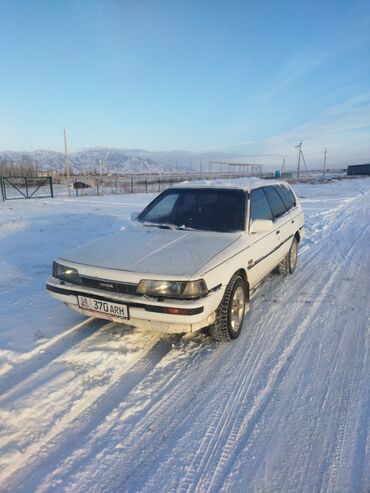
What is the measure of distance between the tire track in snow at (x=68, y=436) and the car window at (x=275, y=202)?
120 inches

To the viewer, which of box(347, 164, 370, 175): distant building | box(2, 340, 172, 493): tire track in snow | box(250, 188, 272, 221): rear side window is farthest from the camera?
box(347, 164, 370, 175): distant building

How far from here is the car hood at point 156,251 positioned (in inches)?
119

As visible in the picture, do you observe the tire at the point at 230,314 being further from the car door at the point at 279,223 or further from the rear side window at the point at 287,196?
the rear side window at the point at 287,196

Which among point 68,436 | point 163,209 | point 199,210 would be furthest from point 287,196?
point 68,436

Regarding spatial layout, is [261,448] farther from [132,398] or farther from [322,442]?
[132,398]

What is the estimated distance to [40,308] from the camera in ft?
13.7

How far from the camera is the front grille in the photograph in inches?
117

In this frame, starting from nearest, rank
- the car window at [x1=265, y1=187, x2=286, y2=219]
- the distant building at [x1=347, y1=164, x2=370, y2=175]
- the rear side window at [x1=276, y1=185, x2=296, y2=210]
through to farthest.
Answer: the car window at [x1=265, y1=187, x2=286, y2=219] → the rear side window at [x1=276, y1=185, x2=296, y2=210] → the distant building at [x1=347, y1=164, x2=370, y2=175]

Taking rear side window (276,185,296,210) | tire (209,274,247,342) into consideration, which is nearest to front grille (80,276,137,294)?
tire (209,274,247,342)

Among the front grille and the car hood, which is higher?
the car hood

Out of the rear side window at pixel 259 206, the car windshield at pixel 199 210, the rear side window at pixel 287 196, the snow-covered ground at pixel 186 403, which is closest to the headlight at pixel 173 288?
the snow-covered ground at pixel 186 403

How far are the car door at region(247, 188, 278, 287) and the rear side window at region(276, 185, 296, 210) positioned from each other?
3.34 ft

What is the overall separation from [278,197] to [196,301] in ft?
10.8

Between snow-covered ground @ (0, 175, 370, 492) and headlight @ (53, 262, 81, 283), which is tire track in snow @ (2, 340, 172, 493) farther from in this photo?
headlight @ (53, 262, 81, 283)
